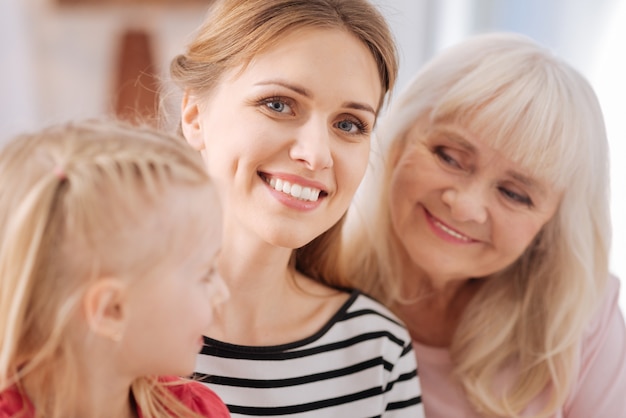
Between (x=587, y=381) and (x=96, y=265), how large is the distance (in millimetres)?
1149

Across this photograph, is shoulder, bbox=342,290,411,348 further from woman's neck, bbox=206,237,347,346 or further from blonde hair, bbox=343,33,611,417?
blonde hair, bbox=343,33,611,417

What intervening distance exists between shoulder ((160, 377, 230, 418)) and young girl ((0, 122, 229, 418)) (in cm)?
14

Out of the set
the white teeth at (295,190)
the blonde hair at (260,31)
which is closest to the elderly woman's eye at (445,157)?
the blonde hair at (260,31)

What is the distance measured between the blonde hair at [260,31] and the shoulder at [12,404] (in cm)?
58

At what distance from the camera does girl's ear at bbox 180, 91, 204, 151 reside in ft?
4.24

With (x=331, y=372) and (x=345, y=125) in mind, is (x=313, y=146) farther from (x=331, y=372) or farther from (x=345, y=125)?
(x=331, y=372)

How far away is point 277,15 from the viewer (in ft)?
3.94

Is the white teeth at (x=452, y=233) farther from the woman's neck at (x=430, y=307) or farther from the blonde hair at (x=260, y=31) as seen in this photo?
the blonde hair at (x=260, y=31)

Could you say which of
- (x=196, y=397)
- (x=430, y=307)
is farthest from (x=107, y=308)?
(x=430, y=307)

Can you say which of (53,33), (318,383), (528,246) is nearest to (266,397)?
(318,383)

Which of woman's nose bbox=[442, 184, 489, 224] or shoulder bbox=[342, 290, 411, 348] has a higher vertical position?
woman's nose bbox=[442, 184, 489, 224]

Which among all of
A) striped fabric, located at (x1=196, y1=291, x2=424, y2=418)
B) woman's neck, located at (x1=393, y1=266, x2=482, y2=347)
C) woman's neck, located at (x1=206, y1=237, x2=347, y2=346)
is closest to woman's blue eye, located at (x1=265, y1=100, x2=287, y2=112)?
woman's neck, located at (x1=206, y1=237, x2=347, y2=346)

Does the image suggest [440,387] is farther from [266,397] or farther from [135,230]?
[135,230]

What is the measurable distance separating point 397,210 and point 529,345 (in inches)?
15.3
